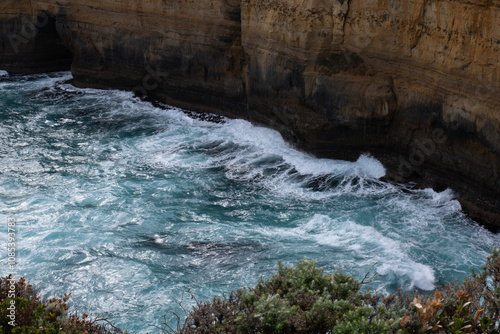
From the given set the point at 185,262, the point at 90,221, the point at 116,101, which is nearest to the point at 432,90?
the point at 185,262

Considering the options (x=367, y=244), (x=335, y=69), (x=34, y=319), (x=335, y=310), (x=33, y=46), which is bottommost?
(x=367, y=244)

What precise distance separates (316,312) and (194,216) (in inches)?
296

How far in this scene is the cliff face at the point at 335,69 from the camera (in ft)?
43.3

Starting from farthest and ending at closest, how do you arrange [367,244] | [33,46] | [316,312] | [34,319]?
[33,46] → [367,244] → [34,319] → [316,312]

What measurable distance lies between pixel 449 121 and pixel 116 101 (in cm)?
1244

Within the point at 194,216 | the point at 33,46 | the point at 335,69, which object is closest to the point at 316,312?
the point at 194,216

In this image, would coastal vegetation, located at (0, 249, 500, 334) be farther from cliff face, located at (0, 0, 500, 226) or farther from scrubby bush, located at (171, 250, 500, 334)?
cliff face, located at (0, 0, 500, 226)

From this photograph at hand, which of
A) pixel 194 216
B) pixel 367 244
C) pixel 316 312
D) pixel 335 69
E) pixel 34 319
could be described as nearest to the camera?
pixel 316 312

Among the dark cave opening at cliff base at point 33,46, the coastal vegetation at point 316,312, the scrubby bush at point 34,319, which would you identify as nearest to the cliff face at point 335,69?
the dark cave opening at cliff base at point 33,46

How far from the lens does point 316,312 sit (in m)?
6.67

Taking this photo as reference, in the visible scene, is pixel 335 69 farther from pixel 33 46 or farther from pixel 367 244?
pixel 33 46

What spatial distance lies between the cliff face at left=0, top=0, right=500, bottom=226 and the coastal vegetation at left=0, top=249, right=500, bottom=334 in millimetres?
6563

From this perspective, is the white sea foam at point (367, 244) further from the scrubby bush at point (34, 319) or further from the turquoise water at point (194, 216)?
the scrubby bush at point (34, 319)

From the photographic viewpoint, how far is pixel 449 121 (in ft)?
45.3
